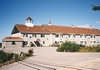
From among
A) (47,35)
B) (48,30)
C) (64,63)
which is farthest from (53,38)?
(64,63)

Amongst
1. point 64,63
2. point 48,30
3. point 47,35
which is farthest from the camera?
point 48,30

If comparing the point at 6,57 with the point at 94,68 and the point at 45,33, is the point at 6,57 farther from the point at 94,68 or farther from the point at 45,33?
the point at 45,33

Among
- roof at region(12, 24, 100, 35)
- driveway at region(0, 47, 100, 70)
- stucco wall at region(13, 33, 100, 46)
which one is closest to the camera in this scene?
driveway at region(0, 47, 100, 70)

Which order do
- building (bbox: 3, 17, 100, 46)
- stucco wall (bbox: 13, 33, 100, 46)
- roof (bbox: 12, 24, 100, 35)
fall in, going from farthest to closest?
roof (bbox: 12, 24, 100, 35)
stucco wall (bbox: 13, 33, 100, 46)
building (bbox: 3, 17, 100, 46)

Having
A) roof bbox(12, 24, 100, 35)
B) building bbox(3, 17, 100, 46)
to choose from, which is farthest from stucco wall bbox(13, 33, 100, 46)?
roof bbox(12, 24, 100, 35)

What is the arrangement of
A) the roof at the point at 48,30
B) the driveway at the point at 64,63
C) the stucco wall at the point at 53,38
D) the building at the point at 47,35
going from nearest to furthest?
the driveway at the point at 64,63 → the building at the point at 47,35 → the stucco wall at the point at 53,38 → the roof at the point at 48,30

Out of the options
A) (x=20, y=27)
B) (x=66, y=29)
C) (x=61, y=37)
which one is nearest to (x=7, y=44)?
(x=20, y=27)

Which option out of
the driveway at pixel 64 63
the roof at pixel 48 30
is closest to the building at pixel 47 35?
the roof at pixel 48 30

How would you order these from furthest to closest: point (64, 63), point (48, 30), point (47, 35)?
point (48, 30), point (47, 35), point (64, 63)

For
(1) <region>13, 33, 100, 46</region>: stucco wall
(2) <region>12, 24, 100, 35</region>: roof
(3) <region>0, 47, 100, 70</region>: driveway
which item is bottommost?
(3) <region>0, 47, 100, 70</region>: driveway

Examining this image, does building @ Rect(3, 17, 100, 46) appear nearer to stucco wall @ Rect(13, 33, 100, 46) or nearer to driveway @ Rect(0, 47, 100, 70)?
stucco wall @ Rect(13, 33, 100, 46)

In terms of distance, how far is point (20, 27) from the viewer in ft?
148

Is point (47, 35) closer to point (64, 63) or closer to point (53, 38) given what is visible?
point (53, 38)

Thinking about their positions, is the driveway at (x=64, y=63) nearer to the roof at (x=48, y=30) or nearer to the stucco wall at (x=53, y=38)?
the stucco wall at (x=53, y=38)
